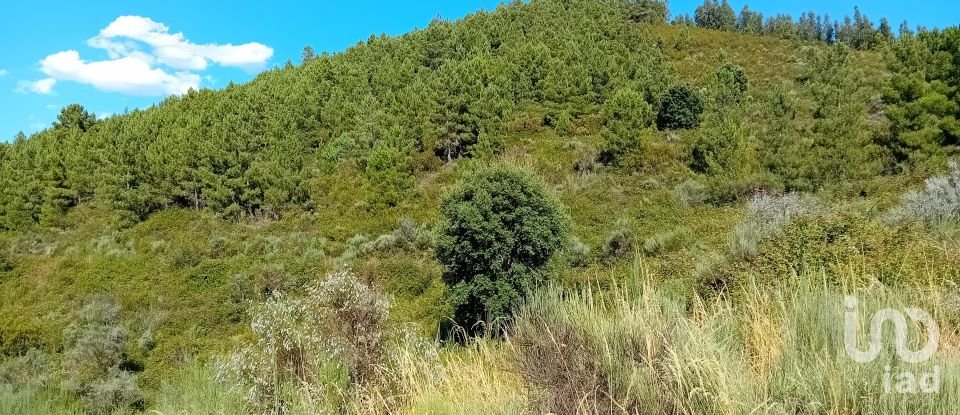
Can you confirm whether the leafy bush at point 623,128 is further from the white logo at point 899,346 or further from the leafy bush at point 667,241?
the white logo at point 899,346

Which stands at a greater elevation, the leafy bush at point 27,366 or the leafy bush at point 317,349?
the leafy bush at point 317,349

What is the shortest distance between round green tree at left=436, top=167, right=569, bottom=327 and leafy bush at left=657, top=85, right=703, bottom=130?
83.5 feet

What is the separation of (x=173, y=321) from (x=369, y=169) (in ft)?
42.9

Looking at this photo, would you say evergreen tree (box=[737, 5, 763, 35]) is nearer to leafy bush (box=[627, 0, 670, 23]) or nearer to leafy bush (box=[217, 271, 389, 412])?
leafy bush (box=[627, 0, 670, 23])

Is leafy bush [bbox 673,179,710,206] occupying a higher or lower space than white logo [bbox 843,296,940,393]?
lower

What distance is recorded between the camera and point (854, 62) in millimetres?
46938

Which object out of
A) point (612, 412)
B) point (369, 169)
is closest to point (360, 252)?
point (369, 169)

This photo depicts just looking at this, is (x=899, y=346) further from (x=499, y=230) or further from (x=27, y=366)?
(x=27, y=366)

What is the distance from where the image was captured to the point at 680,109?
35.8 m

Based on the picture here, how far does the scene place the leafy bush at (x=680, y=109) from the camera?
3566 centimetres

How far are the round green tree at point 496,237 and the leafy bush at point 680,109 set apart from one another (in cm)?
2546

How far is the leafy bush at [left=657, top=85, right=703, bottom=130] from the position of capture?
35656mm

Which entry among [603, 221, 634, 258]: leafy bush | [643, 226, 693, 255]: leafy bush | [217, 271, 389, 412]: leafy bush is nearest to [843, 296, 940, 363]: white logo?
[217, 271, 389, 412]: leafy bush

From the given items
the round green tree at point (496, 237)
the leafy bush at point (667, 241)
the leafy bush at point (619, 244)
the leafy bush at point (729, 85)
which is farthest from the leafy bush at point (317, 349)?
the leafy bush at point (729, 85)
